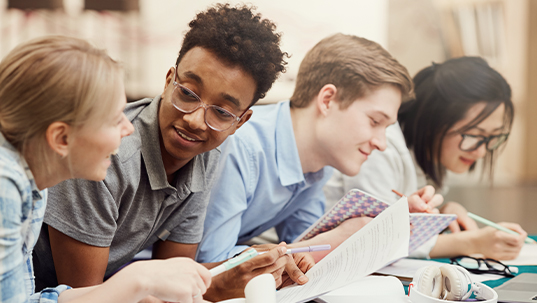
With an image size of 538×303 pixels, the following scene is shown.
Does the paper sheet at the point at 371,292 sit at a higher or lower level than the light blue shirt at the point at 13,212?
lower

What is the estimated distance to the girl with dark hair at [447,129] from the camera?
1.40 meters

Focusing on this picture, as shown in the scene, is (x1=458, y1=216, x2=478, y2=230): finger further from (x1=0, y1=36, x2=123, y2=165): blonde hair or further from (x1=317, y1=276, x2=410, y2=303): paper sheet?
(x1=0, y1=36, x2=123, y2=165): blonde hair

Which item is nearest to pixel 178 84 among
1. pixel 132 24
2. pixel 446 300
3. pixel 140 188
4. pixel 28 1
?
pixel 140 188

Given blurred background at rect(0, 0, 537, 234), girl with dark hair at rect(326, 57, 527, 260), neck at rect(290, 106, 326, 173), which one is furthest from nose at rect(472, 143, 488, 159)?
neck at rect(290, 106, 326, 173)

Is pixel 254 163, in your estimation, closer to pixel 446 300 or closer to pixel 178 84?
pixel 178 84

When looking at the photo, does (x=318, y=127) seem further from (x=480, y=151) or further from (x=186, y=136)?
(x=480, y=151)

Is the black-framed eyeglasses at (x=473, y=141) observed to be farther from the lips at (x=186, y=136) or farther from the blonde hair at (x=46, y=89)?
the blonde hair at (x=46, y=89)

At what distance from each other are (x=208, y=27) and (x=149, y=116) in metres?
0.20

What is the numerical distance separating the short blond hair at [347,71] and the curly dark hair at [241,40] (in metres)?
0.32

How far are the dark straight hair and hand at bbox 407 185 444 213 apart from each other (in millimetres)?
311

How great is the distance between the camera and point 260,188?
117 cm

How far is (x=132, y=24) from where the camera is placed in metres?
2.08

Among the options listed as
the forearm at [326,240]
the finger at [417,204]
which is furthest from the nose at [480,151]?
the forearm at [326,240]

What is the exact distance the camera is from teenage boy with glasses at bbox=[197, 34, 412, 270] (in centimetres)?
117
